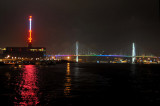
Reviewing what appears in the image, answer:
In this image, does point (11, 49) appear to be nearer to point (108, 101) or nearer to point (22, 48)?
point (22, 48)

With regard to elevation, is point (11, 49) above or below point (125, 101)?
above

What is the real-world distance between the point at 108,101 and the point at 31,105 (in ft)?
16.1

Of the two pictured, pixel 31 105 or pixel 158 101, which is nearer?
pixel 31 105

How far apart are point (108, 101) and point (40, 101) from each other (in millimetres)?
4343

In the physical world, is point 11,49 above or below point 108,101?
above

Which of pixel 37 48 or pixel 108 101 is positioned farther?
pixel 37 48

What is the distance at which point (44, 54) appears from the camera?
15788 cm

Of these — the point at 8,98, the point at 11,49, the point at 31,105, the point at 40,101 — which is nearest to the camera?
the point at 31,105

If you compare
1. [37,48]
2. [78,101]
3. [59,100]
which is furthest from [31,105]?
[37,48]

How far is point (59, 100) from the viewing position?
45.7 feet

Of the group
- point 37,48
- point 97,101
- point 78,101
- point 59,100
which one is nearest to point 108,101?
point 97,101

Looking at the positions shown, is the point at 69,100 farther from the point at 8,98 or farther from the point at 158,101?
the point at 158,101

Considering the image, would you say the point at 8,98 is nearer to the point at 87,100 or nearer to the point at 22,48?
the point at 87,100

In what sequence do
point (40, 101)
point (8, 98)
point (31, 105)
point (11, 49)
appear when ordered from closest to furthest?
point (31, 105), point (40, 101), point (8, 98), point (11, 49)
